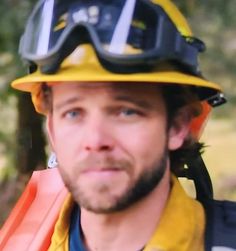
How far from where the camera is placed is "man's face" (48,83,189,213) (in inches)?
78.2

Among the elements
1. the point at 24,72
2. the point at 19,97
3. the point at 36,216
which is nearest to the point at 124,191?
the point at 36,216

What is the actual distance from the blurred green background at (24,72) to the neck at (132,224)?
0.87 m

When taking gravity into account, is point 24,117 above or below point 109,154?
below

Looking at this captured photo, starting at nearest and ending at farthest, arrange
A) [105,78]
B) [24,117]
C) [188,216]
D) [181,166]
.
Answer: [105,78]
[188,216]
[181,166]
[24,117]

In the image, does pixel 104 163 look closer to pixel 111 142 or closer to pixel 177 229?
pixel 111 142

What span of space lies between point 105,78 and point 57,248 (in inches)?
17.1

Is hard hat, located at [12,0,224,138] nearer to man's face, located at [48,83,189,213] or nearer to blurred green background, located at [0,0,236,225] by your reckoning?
man's face, located at [48,83,189,213]

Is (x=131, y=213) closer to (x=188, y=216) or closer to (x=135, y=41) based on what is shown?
(x=188, y=216)

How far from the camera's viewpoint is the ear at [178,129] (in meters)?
2.12

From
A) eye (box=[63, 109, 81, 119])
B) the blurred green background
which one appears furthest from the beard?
the blurred green background

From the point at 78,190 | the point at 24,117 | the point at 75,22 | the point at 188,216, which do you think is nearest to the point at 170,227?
the point at 188,216

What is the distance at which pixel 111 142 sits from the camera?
6.48ft

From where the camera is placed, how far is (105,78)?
1957 millimetres

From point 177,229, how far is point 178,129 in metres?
0.23
